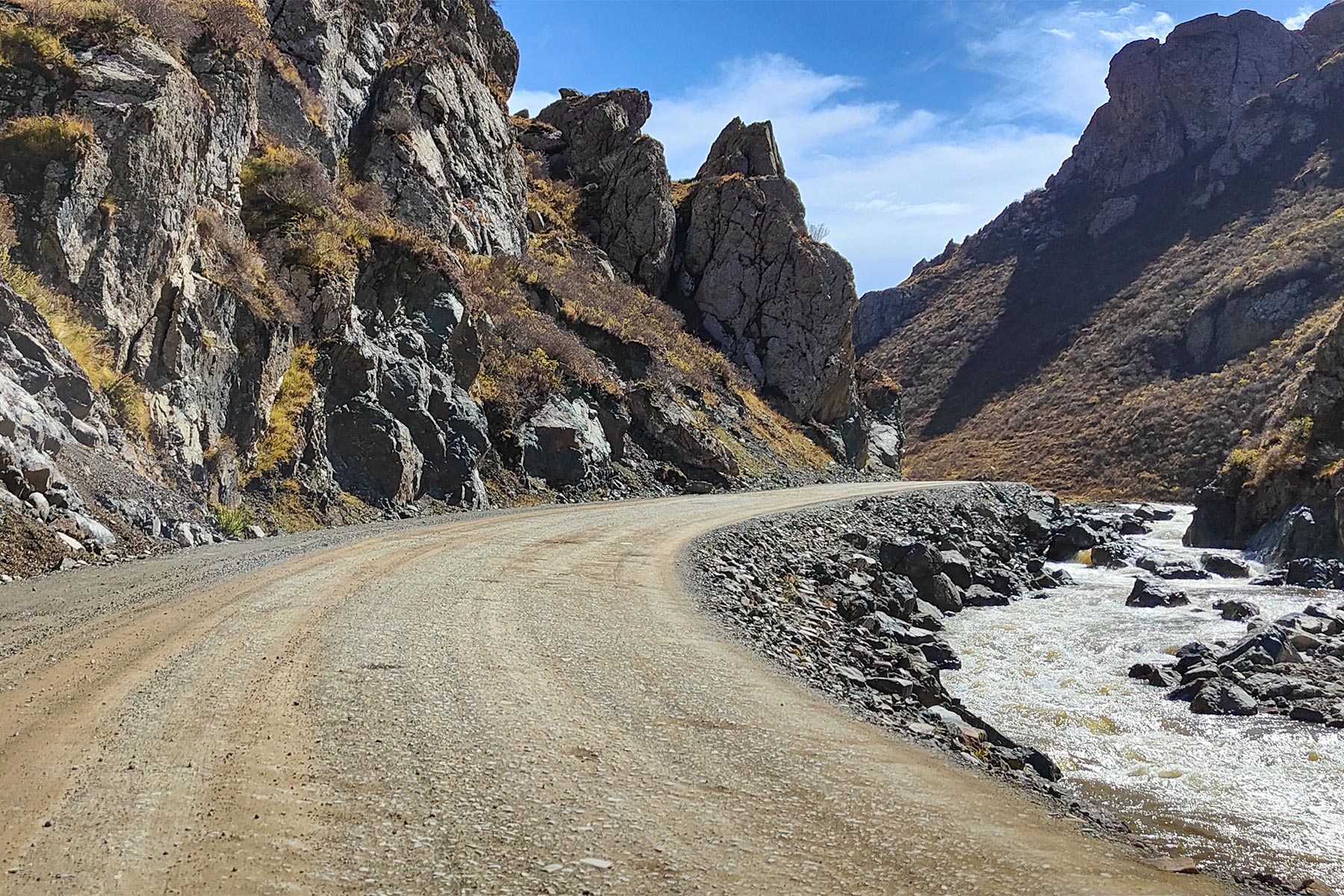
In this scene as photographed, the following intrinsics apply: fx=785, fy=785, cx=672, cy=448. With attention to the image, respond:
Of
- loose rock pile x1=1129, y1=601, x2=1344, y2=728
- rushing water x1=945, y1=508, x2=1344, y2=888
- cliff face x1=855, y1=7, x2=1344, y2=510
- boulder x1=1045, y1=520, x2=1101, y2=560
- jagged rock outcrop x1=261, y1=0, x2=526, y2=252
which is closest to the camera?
rushing water x1=945, y1=508, x2=1344, y2=888

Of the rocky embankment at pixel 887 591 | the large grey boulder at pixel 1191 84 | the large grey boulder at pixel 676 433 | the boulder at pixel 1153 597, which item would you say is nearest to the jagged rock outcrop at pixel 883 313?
the large grey boulder at pixel 1191 84

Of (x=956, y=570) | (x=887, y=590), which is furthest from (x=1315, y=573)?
(x=887, y=590)

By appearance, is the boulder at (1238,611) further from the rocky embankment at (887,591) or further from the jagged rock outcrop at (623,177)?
the jagged rock outcrop at (623,177)

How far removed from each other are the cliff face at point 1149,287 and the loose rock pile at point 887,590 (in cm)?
4386

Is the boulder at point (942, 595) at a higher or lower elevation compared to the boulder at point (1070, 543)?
higher

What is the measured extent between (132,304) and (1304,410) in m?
37.2

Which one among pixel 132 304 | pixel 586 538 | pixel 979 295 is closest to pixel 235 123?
pixel 132 304

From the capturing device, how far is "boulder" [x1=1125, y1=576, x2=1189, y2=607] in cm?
1709

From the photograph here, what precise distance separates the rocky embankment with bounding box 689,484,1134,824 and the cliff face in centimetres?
4434

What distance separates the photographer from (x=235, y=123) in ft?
65.4

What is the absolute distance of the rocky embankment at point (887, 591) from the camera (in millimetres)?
6910

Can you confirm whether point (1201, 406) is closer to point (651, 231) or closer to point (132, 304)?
point (651, 231)

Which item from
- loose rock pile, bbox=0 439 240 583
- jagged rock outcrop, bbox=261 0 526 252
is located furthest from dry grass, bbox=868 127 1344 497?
loose rock pile, bbox=0 439 240 583

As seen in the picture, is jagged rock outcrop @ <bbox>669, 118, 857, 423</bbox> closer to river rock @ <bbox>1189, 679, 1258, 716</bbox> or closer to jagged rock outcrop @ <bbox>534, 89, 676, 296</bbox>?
jagged rock outcrop @ <bbox>534, 89, 676, 296</bbox>
